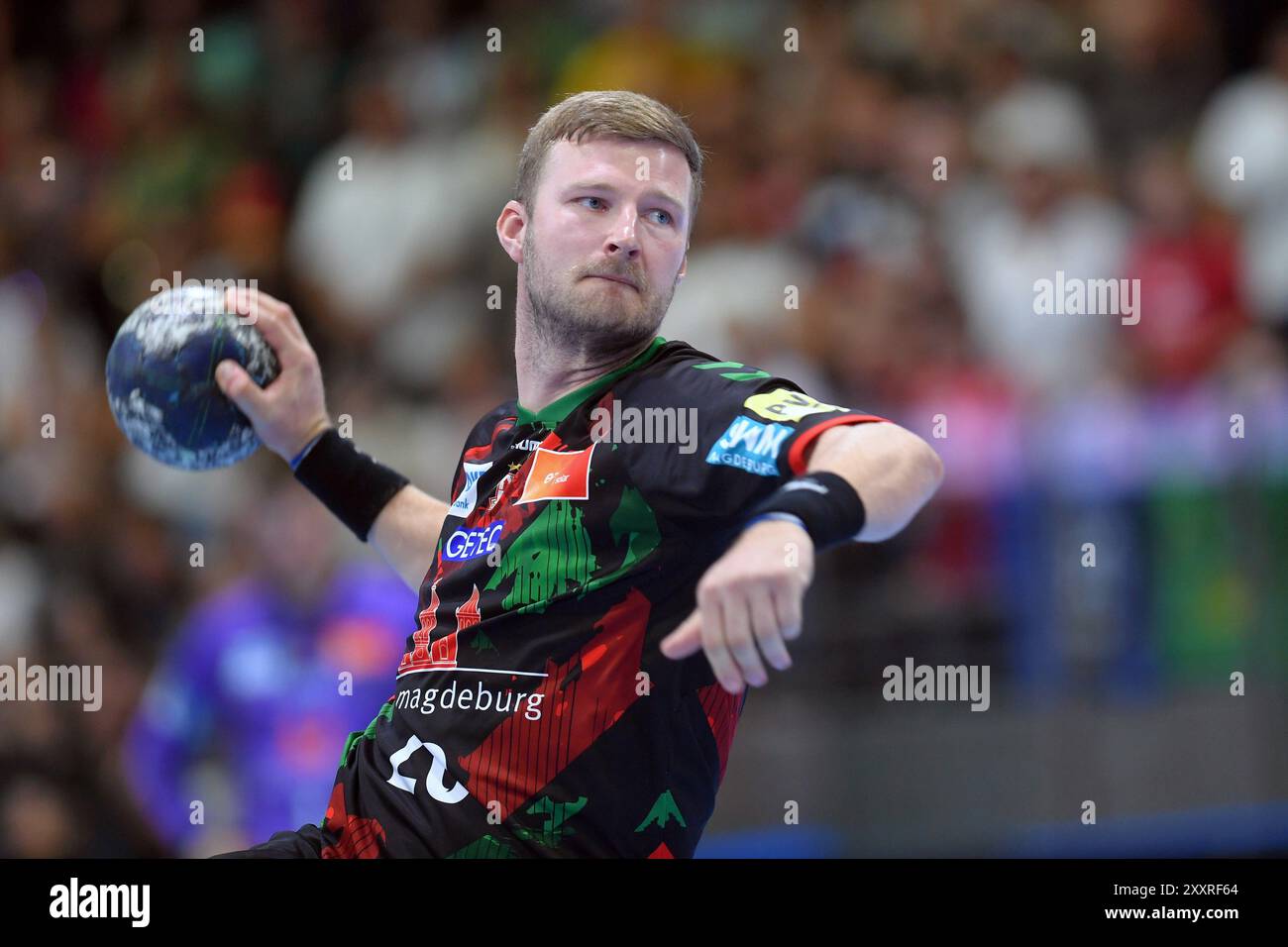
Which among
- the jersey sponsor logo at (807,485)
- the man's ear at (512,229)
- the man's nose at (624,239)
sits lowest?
the jersey sponsor logo at (807,485)

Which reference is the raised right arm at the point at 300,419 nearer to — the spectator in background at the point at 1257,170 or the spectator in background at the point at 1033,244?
the spectator in background at the point at 1033,244

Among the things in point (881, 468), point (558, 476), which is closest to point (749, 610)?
point (881, 468)

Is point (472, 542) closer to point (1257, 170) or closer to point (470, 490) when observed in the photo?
point (470, 490)

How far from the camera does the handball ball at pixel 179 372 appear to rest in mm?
5293

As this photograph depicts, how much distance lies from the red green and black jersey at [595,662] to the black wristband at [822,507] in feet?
1.02

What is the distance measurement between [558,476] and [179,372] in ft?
4.73

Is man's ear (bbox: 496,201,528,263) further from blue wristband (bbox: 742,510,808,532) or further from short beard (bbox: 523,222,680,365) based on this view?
blue wristband (bbox: 742,510,808,532)

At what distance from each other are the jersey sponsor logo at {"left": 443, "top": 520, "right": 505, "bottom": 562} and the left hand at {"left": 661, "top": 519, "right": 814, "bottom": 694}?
113cm

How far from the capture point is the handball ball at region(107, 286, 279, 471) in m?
5.29

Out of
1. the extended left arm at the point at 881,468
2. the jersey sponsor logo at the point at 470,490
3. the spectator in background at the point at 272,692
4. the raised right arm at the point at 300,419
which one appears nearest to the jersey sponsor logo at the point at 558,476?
the jersey sponsor logo at the point at 470,490

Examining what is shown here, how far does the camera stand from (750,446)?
4.15 metres

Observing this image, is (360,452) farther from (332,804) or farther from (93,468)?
(93,468)

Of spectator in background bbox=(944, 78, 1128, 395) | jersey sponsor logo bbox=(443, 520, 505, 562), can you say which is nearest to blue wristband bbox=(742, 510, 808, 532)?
jersey sponsor logo bbox=(443, 520, 505, 562)
